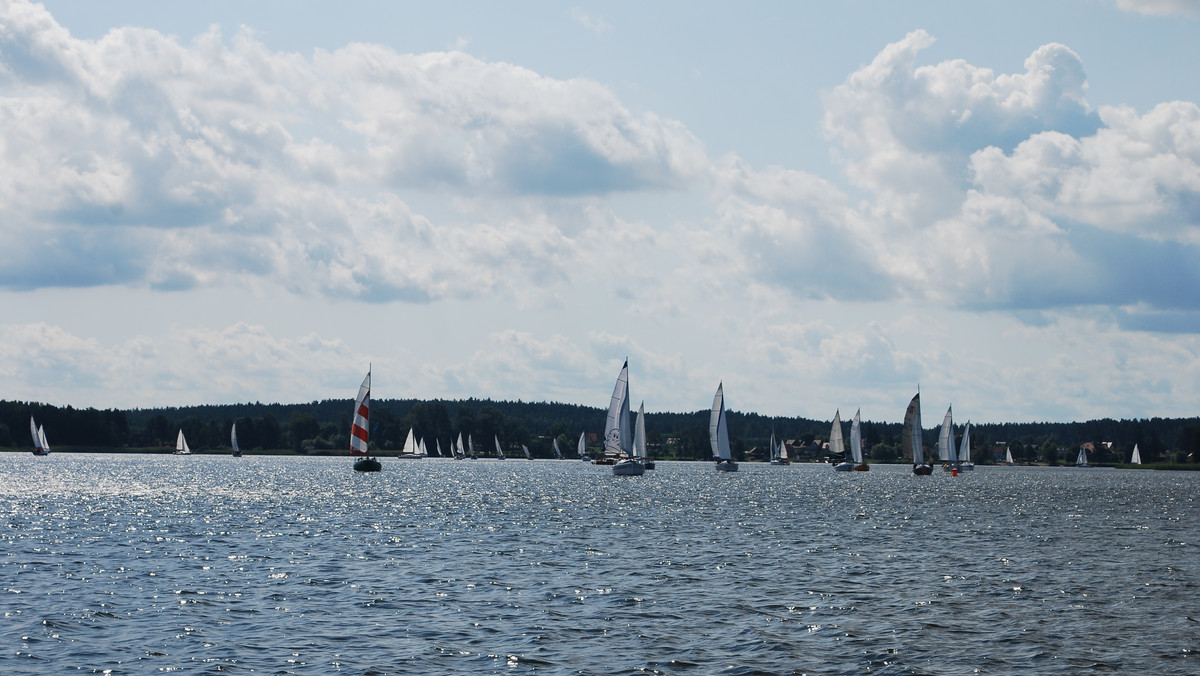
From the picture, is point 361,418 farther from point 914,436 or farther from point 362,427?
point 914,436

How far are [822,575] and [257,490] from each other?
7993 cm

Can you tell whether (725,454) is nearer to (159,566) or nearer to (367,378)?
(367,378)

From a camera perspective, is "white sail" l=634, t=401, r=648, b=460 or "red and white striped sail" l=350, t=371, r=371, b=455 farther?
"white sail" l=634, t=401, r=648, b=460

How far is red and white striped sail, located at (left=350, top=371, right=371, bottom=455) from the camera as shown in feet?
436

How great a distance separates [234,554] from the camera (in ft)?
159

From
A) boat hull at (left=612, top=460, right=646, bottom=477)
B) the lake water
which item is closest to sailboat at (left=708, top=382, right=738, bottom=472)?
boat hull at (left=612, top=460, right=646, bottom=477)

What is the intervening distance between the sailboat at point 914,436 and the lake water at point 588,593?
95.8 m

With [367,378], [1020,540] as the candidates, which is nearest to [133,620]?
[1020,540]

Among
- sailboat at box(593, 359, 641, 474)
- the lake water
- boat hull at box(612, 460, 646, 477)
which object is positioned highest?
sailboat at box(593, 359, 641, 474)

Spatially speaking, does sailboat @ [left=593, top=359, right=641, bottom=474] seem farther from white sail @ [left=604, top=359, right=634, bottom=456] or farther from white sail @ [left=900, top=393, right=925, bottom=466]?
white sail @ [left=900, top=393, right=925, bottom=466]

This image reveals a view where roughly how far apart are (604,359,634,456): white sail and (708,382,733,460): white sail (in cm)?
2460

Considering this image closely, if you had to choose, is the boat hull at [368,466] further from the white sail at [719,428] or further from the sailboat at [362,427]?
the white sail at [719,428]

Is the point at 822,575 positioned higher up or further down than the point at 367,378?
further down

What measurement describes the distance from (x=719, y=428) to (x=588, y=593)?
417 ft
